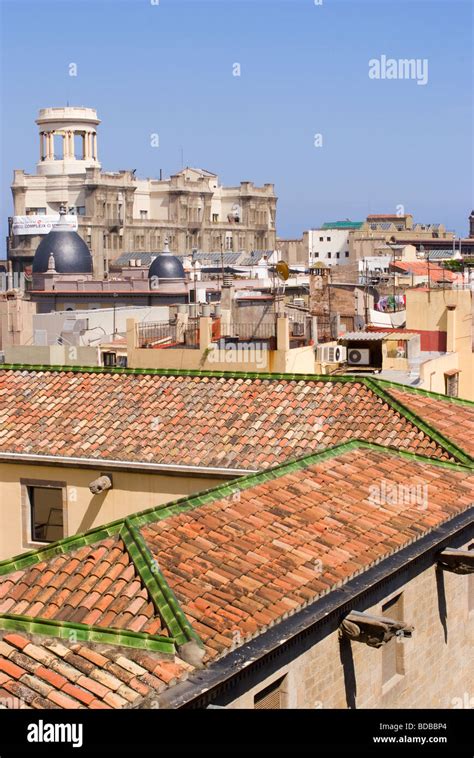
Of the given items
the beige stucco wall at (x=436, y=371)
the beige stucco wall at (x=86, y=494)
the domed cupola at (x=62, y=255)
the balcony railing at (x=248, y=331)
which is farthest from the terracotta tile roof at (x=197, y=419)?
the domed cupola at (x=62, y=255)

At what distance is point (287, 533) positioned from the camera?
11711mm

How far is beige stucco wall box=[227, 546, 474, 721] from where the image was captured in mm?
10039

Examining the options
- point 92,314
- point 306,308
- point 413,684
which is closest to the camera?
point 413,684

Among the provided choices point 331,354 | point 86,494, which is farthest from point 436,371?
point 86,494

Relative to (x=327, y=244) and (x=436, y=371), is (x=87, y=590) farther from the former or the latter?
(x=327, y=244)

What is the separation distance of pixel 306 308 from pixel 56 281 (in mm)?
32334

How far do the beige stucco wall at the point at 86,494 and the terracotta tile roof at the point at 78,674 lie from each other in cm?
773

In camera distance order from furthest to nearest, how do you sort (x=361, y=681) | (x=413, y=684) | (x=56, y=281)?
(x=56, y=281)
(x=413, y=684)
(x=361, y=681)

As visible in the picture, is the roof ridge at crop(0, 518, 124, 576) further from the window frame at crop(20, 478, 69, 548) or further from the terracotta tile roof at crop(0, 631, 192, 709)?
the window frame at crop(20, 478, 69, 548)

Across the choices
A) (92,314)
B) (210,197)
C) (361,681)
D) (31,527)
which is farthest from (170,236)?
(361,681)

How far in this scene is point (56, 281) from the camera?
65375mm

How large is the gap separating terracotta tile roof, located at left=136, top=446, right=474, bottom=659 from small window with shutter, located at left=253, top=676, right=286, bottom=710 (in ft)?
1.43

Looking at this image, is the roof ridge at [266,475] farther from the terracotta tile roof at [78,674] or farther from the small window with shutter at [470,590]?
the terracotta tile roof at [78,674]
